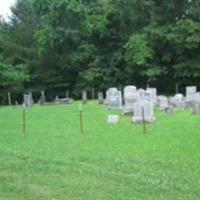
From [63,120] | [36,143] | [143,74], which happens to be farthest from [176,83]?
[36,143]

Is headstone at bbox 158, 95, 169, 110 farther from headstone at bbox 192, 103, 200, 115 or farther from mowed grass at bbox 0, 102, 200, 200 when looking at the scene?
mowed grass at bbox 0, 102, 200, 200

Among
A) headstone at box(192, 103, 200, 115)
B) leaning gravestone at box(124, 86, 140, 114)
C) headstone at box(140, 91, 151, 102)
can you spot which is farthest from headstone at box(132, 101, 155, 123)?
headstone at box(192, 103, 200, 115)

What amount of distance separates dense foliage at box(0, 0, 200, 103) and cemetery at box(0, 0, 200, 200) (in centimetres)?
8

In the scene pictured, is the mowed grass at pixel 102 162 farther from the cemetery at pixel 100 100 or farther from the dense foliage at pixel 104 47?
the dense foliage at pixel 104 47

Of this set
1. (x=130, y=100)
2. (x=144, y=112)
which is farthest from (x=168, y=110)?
(x=144, y=112)

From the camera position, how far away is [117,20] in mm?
45156

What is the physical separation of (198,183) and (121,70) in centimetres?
3525

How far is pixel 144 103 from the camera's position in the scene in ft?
65.3

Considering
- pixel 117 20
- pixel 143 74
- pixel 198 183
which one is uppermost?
pixel 117 20

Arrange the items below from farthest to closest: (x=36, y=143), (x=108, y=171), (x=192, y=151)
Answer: (x=36, y=143) → (x=192, y=151) → (x=108, y=171)

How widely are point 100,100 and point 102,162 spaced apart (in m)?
22.2

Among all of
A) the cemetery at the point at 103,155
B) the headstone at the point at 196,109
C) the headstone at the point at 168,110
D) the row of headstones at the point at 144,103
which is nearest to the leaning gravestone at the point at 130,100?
the row of headstones at the point at 144,103

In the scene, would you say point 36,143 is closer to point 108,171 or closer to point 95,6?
point 108,171

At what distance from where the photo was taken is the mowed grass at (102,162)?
8.59 m
